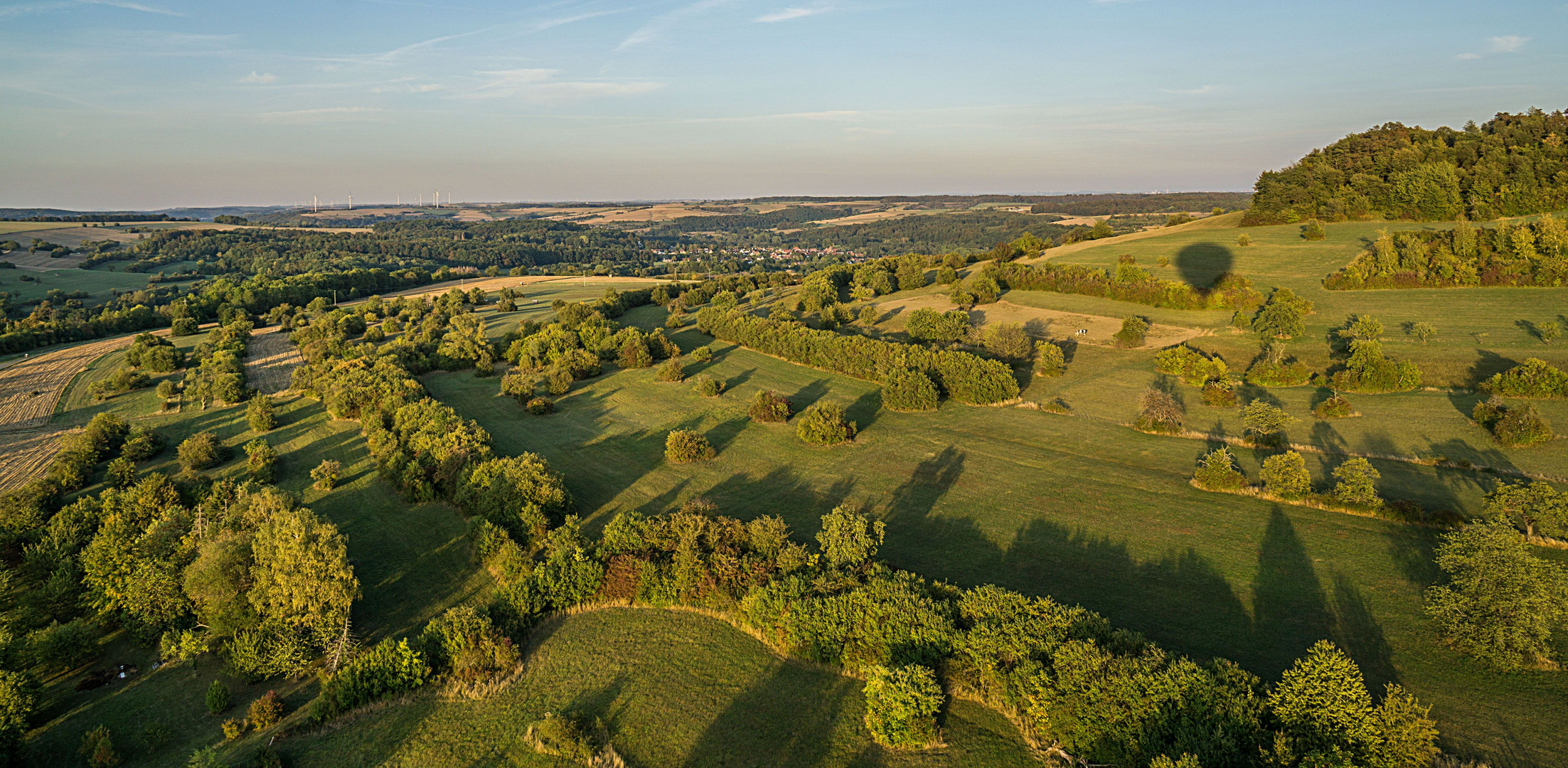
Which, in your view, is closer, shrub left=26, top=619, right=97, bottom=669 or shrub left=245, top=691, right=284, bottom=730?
shrub left=245, top=691, right=284, bottom=730

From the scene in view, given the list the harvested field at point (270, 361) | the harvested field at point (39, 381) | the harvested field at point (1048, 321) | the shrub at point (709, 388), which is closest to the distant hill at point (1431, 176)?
the harvested field at point (1048, 321)

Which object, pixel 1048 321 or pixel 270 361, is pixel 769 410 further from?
pixel 270 361

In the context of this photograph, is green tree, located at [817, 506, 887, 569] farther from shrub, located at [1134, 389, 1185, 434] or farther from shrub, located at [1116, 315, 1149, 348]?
shrub, located at [1116, 315, 1149, 348]

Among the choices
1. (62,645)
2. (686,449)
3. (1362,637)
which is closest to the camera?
(1362,637)

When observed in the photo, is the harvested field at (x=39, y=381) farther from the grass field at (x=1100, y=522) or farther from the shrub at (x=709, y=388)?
the shrub at (x=709, y=388)

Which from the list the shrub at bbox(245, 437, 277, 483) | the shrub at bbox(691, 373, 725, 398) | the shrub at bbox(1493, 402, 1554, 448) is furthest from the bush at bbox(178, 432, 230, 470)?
the shrub at bbox(1493, 402, 1554, 448)

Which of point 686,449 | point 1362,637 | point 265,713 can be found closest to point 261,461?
point 686,449

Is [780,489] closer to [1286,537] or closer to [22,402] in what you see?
[1286,537]
